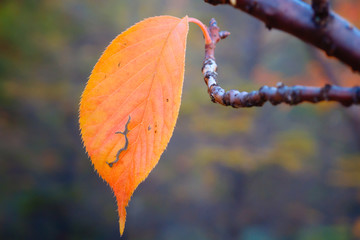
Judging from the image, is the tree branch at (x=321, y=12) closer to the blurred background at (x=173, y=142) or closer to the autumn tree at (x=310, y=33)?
the autumn tree at (x=310, y=33)

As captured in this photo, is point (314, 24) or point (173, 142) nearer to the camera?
point (314, 24)

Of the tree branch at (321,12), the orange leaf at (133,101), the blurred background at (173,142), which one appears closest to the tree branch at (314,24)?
the tree branch at (321,12)

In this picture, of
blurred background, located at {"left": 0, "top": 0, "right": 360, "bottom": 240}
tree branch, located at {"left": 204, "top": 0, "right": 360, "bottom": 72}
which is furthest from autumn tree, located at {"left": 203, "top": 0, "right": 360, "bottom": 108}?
blurred background, located at {"left": 0, "top": 0, "right": 360, "bottom": 240}

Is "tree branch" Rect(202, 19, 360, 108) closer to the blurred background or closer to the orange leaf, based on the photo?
the orange leaf

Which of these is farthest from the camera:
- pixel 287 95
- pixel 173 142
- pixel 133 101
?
pixel 173 142

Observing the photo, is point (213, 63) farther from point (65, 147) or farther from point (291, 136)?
point (65, 147)

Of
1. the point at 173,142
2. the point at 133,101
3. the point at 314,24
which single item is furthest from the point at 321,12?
the point at 173,142

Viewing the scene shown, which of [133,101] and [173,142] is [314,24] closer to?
[133,101]

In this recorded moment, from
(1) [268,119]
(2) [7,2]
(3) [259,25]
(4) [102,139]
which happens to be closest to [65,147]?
(2) [7,2]
